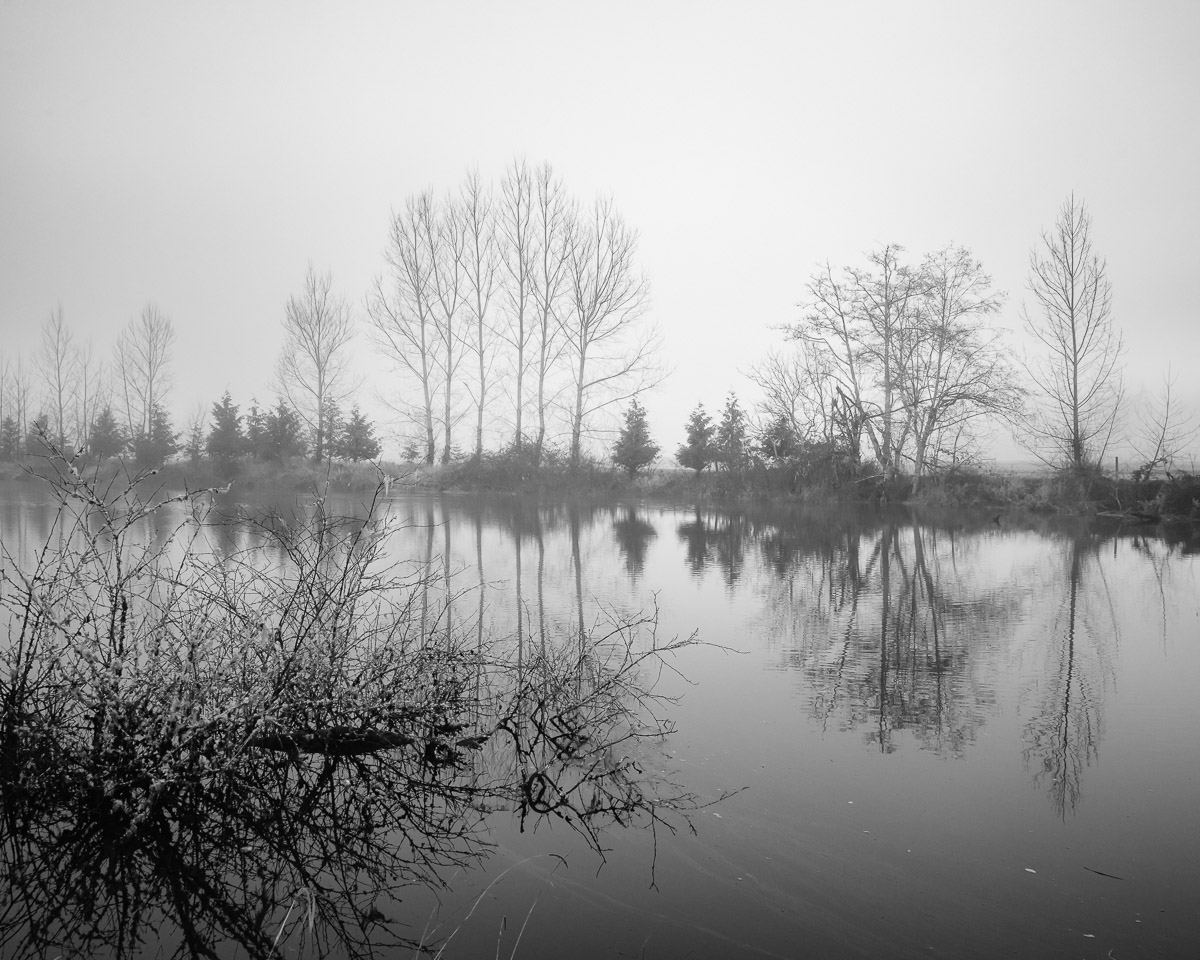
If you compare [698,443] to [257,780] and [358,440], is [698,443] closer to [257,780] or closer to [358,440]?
[358,440]

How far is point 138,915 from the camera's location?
3479 millimetres

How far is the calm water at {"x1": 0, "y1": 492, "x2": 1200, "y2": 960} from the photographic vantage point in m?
3.42

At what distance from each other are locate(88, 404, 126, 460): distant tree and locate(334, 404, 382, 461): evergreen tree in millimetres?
14657

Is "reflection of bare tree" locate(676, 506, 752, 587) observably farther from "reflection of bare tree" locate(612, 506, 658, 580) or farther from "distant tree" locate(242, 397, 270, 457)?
"distant tree" locate(242, 397, 270, 457)

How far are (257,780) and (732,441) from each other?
33911 millimetres

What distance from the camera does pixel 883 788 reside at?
4.73m

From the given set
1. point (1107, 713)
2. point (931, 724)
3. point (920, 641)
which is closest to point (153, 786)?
point (931, 724)

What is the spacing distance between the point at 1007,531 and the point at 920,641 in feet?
47.9

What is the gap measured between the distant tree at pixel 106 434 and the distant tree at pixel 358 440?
14.9 meters

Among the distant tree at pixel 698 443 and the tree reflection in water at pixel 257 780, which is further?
the distant tree at pixel 698 443

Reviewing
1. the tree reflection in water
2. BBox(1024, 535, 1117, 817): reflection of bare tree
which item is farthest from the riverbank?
the tree reflection in water

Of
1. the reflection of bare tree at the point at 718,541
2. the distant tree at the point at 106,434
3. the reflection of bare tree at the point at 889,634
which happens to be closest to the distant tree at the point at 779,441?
the reflection of bare tree at the point at 718,541

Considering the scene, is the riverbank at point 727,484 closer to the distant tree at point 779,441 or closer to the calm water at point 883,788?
the distant tree at point 779,441

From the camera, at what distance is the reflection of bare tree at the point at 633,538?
45.8 feet
